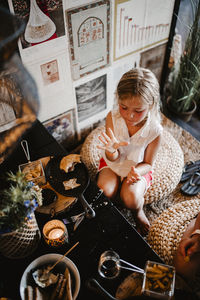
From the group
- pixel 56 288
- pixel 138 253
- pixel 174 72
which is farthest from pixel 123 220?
pixel 174 72

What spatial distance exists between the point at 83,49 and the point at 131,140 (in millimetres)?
722

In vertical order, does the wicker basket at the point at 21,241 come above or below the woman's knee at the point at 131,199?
above

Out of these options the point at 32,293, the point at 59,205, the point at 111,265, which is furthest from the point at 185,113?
the point at 32,293

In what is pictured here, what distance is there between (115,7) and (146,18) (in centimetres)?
36

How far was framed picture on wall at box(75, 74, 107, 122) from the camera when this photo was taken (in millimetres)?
1940

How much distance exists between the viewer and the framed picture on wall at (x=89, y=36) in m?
1.55

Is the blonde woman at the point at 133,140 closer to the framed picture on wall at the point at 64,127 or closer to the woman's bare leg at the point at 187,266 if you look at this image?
the woman's bare leg at the point at 187,266

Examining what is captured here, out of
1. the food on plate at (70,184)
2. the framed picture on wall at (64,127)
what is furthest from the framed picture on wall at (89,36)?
the food on plate at (70,184)

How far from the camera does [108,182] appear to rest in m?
1.59

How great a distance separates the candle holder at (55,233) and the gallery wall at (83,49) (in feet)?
2.86

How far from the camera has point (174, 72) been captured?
2338mm

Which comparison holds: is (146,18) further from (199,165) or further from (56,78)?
(199,165)

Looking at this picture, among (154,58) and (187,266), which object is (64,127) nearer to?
(154,58)

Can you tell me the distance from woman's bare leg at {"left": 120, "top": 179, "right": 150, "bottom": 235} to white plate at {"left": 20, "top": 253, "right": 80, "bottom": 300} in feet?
2.20
